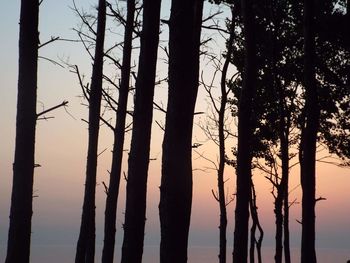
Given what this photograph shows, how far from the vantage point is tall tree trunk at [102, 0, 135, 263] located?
13.8 metres

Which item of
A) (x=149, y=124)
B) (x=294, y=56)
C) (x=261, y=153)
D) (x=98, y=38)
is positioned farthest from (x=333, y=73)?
(x=149, y=124)

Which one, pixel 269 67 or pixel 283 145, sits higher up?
pixel 269 67

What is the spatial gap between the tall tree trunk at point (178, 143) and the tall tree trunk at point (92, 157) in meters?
7.48

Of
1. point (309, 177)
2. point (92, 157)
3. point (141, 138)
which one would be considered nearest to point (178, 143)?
point (141, 138)

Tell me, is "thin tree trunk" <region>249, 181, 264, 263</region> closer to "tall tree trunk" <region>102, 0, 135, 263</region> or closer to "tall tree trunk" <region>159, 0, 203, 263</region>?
"tall tree trunk" <region>102, 0, 135, 263</region>

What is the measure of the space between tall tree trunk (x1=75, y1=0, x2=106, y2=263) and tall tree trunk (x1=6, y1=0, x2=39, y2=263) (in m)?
5.92

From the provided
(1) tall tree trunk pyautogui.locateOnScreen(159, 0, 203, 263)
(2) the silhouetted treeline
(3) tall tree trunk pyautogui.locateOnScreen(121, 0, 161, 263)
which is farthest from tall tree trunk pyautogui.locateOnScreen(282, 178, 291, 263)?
(1) tall tree trunk pyautogui.locateOnScreen(159, 0, 203, 263)

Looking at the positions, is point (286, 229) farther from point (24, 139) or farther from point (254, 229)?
point (24, 139)

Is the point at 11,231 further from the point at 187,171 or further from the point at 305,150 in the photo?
the point at 305,150

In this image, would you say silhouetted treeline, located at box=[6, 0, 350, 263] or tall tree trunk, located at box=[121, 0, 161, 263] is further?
tall tree trunk, located at box=[121, 0, 161, 263]

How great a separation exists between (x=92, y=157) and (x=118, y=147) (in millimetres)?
727

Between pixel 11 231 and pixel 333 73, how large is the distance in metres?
11.7

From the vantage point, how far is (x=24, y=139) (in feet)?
25.2

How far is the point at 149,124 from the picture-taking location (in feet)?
32.7
